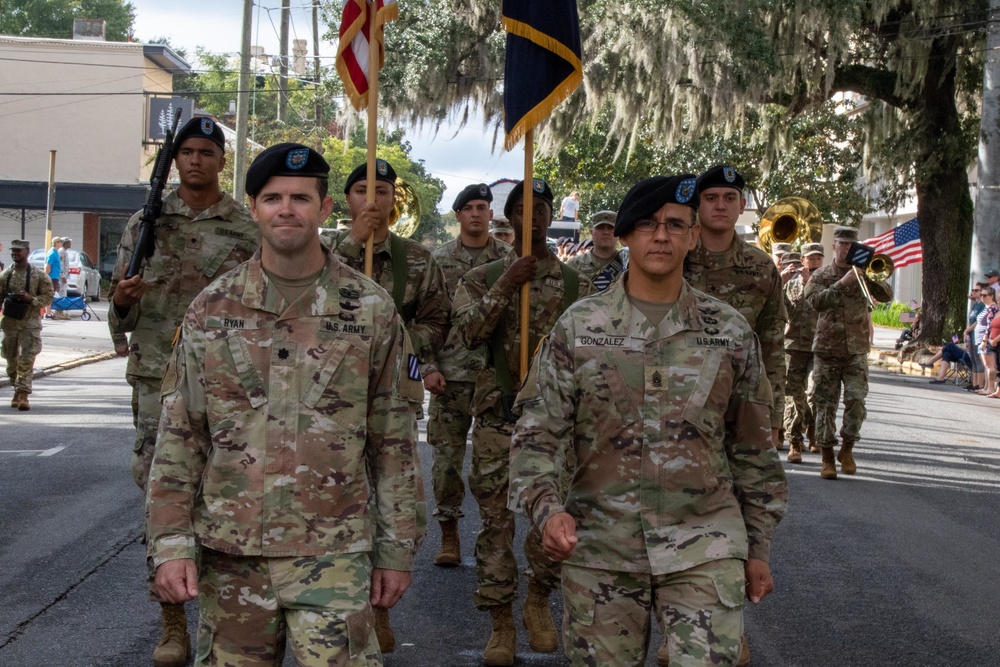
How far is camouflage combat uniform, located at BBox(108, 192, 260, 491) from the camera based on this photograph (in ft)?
19.6

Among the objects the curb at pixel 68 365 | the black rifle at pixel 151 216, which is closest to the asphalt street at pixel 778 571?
the black rifle at pixel 151 216

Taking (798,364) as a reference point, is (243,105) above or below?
above

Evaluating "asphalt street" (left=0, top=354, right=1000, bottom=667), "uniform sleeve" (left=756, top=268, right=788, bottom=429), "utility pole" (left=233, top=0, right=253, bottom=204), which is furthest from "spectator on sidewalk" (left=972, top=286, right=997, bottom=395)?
"utility pole" (left=233, top=0, right=253, bottom=204)

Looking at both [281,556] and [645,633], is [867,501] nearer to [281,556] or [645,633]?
[645,633]

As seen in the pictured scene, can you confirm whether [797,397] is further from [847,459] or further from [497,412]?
[497,412]

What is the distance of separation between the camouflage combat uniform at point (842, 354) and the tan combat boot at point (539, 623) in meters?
5.90

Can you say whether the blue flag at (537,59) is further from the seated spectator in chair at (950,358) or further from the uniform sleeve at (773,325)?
the seated spectator in chair at (950,358)

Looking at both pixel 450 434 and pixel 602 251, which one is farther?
pixel 602 251

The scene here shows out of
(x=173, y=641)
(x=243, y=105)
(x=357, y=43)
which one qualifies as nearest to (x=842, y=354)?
(x=357, y=43)

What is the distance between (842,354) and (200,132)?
7.38 metres

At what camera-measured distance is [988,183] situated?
22750 millimetres

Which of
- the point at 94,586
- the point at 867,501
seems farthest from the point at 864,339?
the point at 94,586

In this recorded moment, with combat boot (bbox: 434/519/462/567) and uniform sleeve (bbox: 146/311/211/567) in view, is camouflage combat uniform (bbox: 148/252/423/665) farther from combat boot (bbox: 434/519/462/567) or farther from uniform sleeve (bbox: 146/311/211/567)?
combat boot (bbox: 434/519/462/567)

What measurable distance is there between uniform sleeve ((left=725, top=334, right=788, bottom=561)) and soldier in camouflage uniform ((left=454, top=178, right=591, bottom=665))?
2.00m
